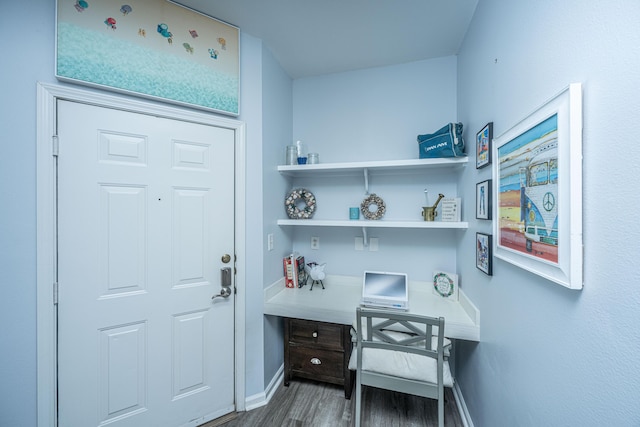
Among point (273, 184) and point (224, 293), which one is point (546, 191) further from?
point (224, 293)

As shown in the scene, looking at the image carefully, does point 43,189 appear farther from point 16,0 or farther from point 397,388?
point 397,388

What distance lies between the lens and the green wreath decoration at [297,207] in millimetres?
2105

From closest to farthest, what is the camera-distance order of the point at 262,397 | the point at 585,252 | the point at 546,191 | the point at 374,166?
the point at 585,252 < the point at 546,191 < the point at 262,397 < the point at 374,166

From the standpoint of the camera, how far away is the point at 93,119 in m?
1.25

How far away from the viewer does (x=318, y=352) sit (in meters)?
1.81

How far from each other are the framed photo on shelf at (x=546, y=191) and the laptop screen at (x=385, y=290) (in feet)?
2.65

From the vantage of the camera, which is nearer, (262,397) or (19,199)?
(19,199)

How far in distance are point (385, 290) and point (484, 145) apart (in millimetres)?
1162

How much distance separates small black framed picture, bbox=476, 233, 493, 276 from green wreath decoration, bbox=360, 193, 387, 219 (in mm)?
742

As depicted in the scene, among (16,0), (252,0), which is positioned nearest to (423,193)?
(252,0)

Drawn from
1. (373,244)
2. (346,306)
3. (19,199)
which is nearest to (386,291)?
(346,306)

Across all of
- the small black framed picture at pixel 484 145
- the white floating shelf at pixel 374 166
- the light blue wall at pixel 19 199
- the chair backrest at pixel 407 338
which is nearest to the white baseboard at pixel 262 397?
the chair backrest at pixel 407 338

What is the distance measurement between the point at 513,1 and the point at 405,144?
3.56 ft

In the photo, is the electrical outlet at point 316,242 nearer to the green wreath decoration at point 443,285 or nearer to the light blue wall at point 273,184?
the light blue wall at point 273,184
